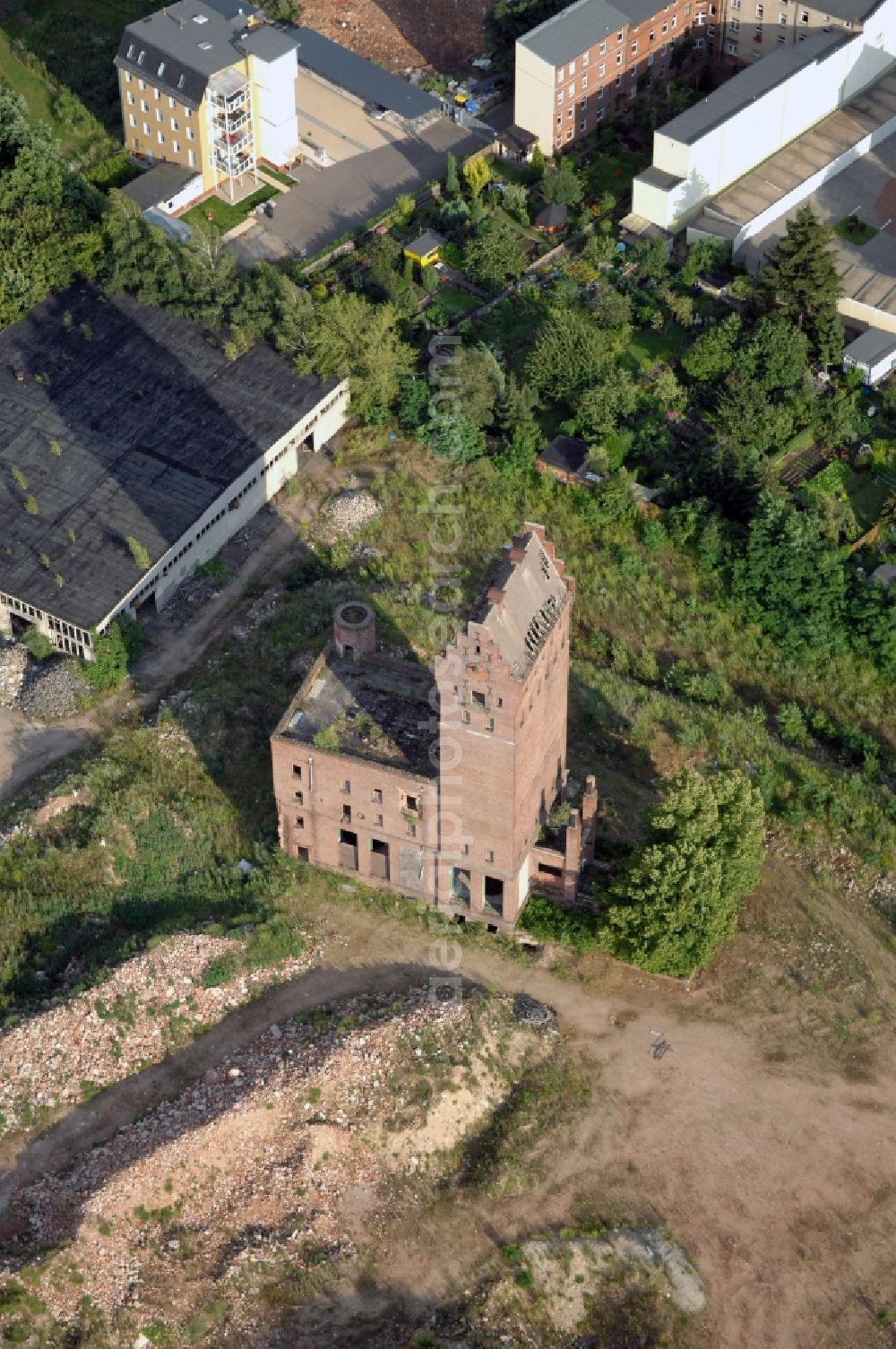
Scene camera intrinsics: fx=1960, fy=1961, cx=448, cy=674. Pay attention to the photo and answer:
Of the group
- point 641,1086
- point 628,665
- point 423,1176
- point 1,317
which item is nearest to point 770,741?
point 628,665

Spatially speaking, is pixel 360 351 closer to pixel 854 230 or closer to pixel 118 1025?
pixel 854 230

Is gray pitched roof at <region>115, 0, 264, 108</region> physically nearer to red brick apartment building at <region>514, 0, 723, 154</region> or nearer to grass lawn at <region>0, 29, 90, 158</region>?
grass lawn at <region>0, 29, 90, 158</region>

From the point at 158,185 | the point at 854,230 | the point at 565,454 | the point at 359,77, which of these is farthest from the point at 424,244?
the point at 854,230

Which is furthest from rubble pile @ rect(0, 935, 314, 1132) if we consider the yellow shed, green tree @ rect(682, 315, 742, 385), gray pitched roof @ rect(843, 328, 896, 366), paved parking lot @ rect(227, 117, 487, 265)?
paved parking lot @ rect(227, 117, 487, 265)

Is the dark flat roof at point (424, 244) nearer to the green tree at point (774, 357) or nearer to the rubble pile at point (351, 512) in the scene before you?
the rubble pile at point (351, 512)

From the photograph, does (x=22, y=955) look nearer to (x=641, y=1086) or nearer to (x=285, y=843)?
(x=285, y=843)

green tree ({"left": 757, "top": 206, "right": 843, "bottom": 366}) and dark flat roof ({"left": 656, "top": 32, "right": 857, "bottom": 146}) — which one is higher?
dark flat roof ({"left": 656, "top": 32, "right": 857, "bottom": 146})

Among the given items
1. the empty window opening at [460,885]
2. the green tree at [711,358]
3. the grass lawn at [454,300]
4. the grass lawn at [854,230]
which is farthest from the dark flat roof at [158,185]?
the empty window opening at [460,885]
